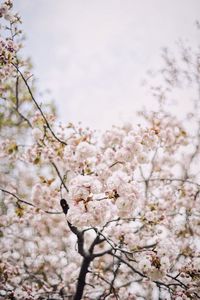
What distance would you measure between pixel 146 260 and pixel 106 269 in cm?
386

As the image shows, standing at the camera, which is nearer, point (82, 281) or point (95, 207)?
point (95, 207)

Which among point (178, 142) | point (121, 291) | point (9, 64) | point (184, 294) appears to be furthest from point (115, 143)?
point (121, 291)

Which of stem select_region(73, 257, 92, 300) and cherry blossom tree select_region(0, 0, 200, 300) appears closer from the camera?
cherry blossom tree select_region(0, 0, 200, 300)

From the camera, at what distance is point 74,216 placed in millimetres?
2107

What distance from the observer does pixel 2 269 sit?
4676 millimetres

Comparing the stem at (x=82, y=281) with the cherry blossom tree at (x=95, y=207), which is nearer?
the cherry blossom tree at (x=95, y=207)

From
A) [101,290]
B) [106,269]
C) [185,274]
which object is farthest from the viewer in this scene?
[106,269]

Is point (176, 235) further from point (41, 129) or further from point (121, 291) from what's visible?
point (41, 129)

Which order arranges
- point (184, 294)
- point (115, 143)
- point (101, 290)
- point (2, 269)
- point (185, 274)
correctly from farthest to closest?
1. point (101, 290)
2. point (2, 269)
3. point (115, 143)
4. point (185, 274)
5. point (184, 294)

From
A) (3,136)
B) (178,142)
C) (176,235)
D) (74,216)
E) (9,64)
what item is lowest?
(74,216)

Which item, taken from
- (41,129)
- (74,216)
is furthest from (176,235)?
(74,216)

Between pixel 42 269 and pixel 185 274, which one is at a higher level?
pixel 42 269

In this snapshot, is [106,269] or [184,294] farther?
[106,269]

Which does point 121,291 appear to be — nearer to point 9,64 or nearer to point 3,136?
point 9,64
